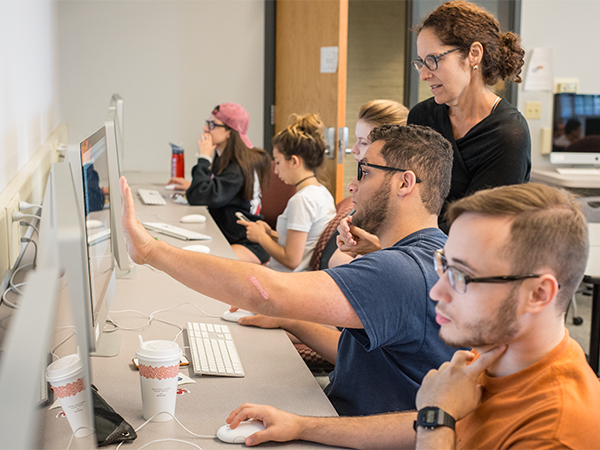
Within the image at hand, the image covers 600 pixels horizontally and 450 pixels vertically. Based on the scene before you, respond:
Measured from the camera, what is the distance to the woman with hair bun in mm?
2465

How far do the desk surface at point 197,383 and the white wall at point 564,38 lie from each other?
3462mm

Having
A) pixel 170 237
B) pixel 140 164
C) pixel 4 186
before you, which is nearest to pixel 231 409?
pixel 4 186

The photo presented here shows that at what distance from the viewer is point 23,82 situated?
2314 mm

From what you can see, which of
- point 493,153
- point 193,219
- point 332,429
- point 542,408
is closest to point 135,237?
point 332,429

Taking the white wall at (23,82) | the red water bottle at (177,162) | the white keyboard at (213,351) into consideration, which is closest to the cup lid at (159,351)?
the white keyboard at (213,351)

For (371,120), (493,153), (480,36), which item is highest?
(480,36)

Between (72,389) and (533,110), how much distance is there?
162 inches

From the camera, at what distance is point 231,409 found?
3.59 ft

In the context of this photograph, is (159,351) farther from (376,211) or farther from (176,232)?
(176,232)

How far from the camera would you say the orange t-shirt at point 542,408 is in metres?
0.73

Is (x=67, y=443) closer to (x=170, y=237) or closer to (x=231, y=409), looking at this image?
(x=231, y=409)

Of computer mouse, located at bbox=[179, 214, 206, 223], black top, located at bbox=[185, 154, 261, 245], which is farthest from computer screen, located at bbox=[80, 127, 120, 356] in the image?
black top, located at bbox=[185, 154, 261, 245]


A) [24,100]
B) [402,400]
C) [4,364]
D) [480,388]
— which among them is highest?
[24,100]

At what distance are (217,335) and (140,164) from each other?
10.7 feet
